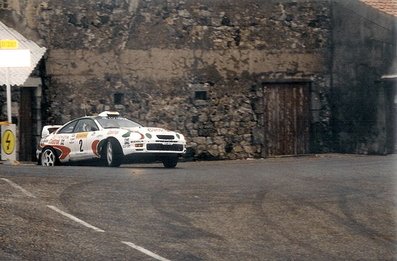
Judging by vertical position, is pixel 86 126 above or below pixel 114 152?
above

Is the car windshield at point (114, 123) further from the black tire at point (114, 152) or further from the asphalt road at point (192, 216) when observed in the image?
the asphalt road at point (192, 216)

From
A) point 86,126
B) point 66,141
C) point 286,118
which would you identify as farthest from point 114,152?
point 286,118

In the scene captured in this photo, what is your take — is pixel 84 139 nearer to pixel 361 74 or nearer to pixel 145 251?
pixel 361 74

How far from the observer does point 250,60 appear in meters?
33.1

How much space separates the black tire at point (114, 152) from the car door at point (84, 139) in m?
0.61

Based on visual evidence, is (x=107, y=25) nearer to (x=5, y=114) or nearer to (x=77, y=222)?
(x=5, y=114)

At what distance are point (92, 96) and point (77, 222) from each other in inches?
707

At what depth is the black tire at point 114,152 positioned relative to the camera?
24.6 meters

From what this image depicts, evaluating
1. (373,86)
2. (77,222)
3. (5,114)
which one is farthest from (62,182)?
(373,86)

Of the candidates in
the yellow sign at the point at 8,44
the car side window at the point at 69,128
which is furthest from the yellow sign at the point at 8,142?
the yellow sign at the point at 8,44

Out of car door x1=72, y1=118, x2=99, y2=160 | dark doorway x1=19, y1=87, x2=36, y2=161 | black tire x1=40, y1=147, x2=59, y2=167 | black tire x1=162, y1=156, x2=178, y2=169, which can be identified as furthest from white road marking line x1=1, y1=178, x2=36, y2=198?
dark doorway x1=19, y1=87, x2=36, y2=161

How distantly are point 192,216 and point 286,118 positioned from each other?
60.2 ft

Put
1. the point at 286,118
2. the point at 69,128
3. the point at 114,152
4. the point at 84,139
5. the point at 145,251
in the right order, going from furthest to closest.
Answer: the point at 286,118 → the point at 69,128 → the point at 84,139 → the point at 114,152 → the point at 145,251

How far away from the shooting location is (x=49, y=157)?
26.7 m
